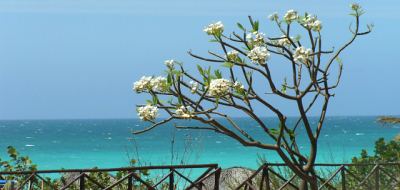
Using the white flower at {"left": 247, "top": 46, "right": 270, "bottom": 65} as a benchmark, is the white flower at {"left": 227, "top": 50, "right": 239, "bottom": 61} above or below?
above

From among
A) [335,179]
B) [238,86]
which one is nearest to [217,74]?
[238,86]

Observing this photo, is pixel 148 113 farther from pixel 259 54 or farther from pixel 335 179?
pixel 335 179

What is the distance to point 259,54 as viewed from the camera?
5805 millimetres

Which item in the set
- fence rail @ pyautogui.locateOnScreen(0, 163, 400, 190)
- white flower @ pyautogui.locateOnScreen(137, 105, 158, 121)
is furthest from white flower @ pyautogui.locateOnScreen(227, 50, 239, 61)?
fence rail @ pyautogui.locateOnScreen(0, 163, 400, 190)

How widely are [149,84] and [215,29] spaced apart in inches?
26.7

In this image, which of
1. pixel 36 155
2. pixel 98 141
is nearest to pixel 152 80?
pixel 36 155

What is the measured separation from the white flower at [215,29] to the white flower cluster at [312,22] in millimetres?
671

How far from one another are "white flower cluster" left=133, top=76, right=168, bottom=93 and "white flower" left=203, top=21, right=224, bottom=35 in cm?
52

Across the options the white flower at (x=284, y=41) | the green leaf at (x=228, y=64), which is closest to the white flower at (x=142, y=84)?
the green leaf at (x=228, y=64)

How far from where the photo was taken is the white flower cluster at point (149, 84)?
586 centimetres

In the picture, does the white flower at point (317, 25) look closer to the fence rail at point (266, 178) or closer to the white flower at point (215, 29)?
the white flower at point (215, 29)

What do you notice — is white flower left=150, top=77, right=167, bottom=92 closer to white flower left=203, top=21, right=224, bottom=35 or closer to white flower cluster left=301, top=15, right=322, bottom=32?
white flower left=203, top=21, right=224, bottom=35

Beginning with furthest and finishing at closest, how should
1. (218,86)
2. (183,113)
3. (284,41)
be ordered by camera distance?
(284,41) → (183,113) → (218,86)

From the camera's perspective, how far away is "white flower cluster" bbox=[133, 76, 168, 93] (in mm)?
5861
